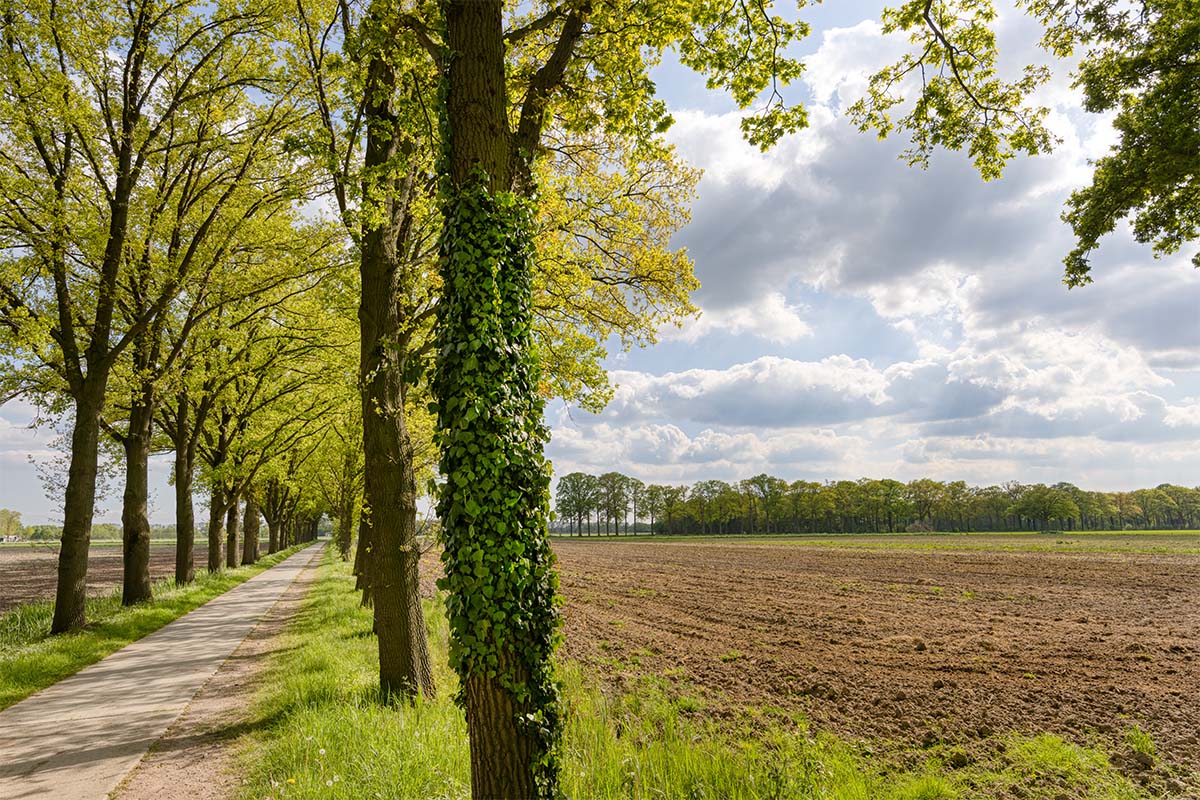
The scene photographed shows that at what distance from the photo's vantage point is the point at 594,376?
1066 centimetres

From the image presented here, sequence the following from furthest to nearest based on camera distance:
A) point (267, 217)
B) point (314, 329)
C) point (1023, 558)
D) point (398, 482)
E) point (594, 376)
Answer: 1. point (1023, 558)
2. point (314, 329)
3. point (267, 217)
4. point (594, 376)
5. point (398, 482)

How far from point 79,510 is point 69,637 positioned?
7.57 feet

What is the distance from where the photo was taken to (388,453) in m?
7.47

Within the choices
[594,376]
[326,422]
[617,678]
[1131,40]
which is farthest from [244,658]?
[1131,40]

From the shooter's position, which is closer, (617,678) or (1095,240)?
(617,678)

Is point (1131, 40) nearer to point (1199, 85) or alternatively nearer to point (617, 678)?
point (1199, 85)

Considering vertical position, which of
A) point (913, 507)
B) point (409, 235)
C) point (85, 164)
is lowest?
point (913, 507)

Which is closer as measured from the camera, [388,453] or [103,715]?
[103,715]

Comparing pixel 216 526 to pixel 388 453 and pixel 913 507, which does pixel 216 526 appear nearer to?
pixel 388 453

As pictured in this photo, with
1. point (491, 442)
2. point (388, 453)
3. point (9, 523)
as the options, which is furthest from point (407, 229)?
point (9, 523)

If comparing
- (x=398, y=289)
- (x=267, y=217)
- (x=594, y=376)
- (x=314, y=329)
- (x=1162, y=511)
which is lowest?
(x=1162, y=511)

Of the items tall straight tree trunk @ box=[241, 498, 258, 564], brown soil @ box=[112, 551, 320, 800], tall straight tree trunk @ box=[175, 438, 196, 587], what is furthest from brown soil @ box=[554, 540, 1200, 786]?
tall straight tree trunk @ box=[241, 498, 258, 564]

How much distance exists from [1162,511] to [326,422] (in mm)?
154365

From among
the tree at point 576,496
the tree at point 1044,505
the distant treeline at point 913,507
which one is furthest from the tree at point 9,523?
the tree at point 1044,505
